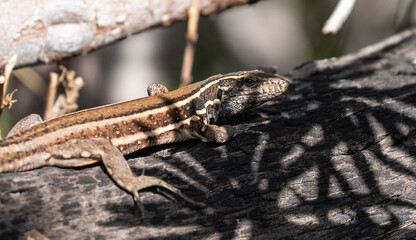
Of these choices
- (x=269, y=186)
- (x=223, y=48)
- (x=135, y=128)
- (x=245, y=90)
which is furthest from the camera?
(x=223, y=48)

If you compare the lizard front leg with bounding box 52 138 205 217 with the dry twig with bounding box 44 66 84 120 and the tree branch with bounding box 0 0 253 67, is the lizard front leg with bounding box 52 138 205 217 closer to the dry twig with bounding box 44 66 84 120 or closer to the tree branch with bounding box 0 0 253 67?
the tree branch with bounding box 0 0 253 67

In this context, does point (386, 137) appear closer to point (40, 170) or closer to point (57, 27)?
point (40, 170)

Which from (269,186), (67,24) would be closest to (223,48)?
(67,24)

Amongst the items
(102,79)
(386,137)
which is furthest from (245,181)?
(102,79)

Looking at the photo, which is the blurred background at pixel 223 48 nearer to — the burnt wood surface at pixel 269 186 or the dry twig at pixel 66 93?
the dry twig at pixel 66 93

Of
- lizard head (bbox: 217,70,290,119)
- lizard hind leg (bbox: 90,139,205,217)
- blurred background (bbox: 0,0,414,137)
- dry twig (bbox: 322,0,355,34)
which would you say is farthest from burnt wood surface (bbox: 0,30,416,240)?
blurred background (bbox: 0,0,414,137)

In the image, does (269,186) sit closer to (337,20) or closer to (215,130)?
(215,130)

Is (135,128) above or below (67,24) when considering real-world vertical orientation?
below

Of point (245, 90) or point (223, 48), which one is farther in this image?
point (223, 48)
